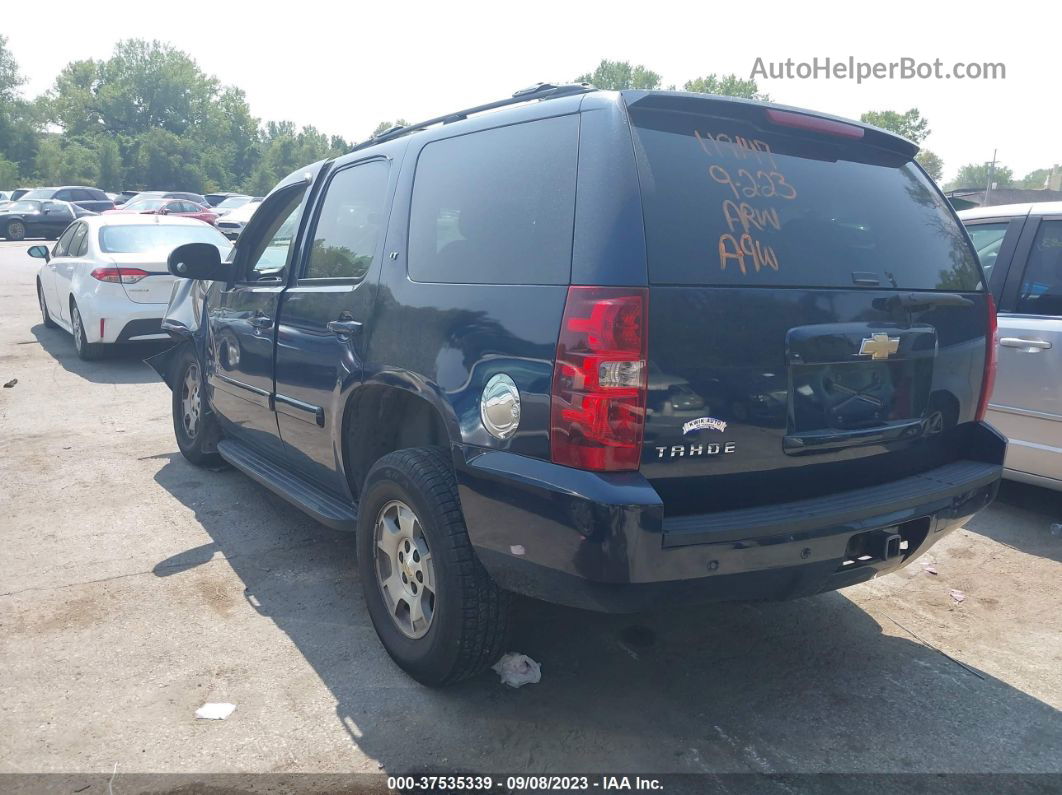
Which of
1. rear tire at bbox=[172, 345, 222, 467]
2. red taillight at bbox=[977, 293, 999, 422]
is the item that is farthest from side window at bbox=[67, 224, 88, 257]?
red taillight at bbox=[977, 293, 999, 422]

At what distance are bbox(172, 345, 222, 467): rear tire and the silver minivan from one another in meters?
4.74

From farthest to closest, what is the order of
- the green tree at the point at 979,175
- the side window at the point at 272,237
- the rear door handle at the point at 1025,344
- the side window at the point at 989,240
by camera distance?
the green tree at the point at 979,175 → the side window at the point at 989,240 → the rear door handle at the point at 1025,344 → the side window at the point at 272,237

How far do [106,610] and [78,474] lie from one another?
2292 millimetres

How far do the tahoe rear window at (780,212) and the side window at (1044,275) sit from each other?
1827 millimetres

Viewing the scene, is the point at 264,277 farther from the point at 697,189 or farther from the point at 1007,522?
the point at 1007,522

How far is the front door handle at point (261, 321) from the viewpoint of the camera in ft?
14.2

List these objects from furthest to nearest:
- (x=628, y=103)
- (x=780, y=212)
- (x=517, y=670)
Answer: (x=517, y=670), (x=780, y=212), (x=628, y=103)

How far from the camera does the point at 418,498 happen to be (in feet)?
9.93

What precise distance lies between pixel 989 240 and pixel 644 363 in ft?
12.4

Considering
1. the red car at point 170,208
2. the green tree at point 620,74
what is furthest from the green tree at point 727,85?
the red car at point 170,208

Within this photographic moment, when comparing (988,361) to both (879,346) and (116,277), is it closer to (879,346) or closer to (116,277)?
(879,346)

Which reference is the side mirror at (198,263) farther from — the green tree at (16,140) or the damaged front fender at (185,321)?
the green tree at (16,140)

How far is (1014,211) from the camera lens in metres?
5.17

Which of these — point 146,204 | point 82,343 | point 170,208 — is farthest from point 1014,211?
point 146,204
